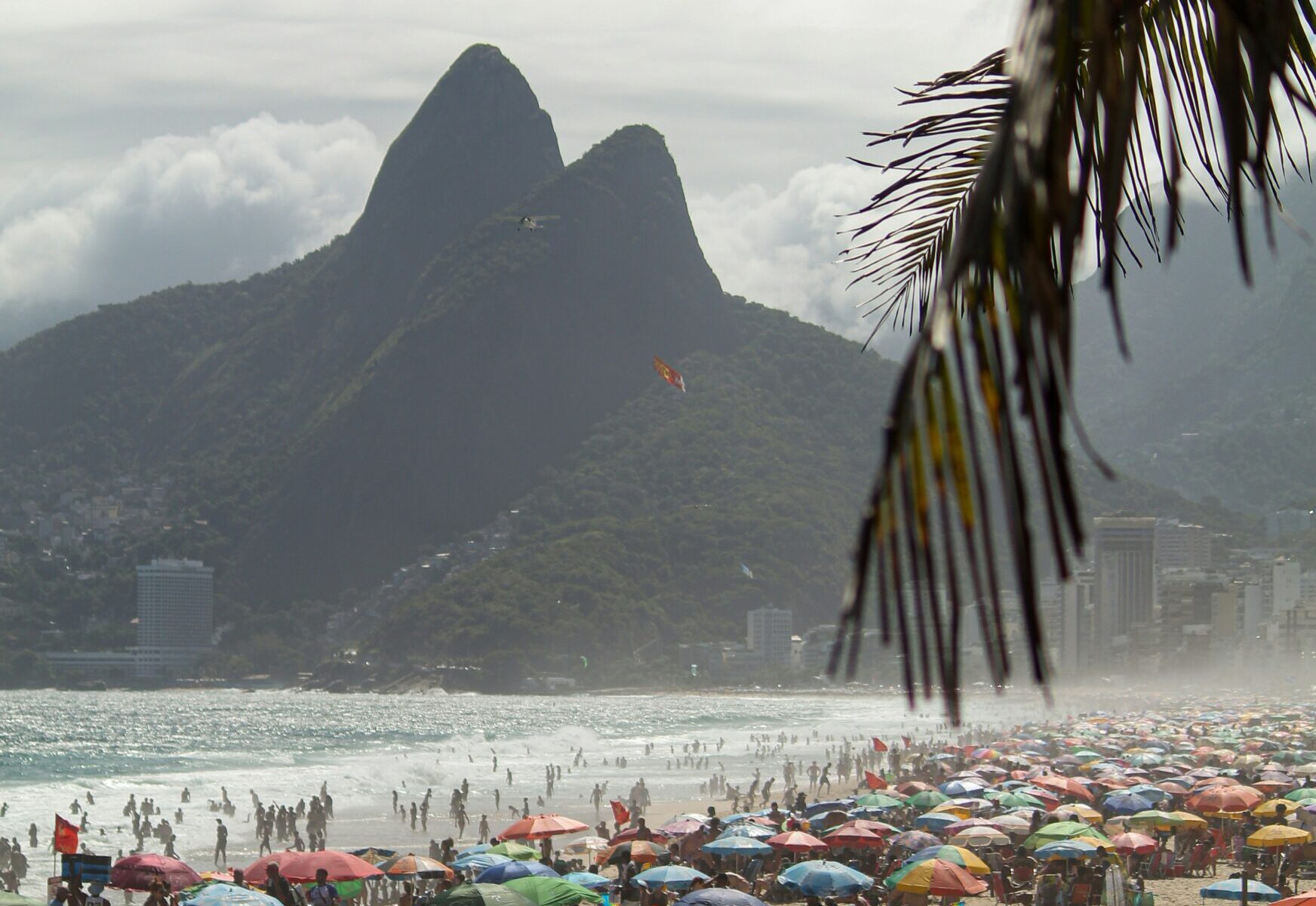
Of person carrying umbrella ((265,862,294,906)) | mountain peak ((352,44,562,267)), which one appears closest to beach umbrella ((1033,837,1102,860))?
person carrying umbrella ((265,862,294,906))

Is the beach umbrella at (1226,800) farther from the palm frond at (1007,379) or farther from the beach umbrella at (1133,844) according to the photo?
the palm frond at (1007,379)

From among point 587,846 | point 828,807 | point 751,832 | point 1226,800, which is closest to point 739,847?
point 751,832

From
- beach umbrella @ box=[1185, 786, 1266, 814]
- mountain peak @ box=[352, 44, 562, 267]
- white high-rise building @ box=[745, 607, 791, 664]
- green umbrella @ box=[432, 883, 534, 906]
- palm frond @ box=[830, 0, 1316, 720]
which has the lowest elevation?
Answer: white high-rise building @ box=[745, 607, 791, 664]

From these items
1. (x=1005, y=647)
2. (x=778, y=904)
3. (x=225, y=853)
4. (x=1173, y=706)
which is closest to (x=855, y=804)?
(x=778, y=904)

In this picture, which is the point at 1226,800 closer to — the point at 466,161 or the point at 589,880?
the point at 589,880

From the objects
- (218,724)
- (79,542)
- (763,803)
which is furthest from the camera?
(79,542)

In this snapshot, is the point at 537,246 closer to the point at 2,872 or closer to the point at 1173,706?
the point at 1173,706

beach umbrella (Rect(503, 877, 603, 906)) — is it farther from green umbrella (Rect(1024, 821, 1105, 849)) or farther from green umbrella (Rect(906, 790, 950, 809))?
green umbrella (Rect(906, 790, 950, 809))

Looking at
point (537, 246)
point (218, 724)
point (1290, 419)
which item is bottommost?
point (218, 724)
